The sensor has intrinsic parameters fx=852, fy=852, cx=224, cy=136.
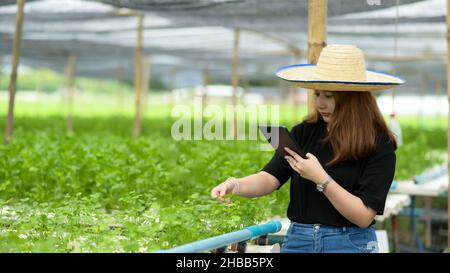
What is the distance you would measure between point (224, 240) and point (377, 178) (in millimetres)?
643

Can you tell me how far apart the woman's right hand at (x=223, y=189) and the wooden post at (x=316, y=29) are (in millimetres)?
1415

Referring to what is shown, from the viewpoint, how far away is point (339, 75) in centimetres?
330

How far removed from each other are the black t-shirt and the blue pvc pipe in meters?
0.16

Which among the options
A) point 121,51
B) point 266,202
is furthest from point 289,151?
point 121,51

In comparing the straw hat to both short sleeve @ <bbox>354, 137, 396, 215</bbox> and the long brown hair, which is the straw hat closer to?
the long brown hair

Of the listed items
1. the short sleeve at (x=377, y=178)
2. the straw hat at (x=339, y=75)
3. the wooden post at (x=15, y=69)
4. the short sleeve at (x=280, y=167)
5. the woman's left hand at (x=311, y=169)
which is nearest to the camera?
the woman's left hand at (x=311, y=169)

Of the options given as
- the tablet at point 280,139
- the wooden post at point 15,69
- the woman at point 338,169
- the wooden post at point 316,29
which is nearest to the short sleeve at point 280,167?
the woman at point 338,169

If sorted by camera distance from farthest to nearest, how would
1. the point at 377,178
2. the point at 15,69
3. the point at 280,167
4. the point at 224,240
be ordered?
the point at 15,69 < the point at 280,167 < the point at 377,178 < the point at 224,240

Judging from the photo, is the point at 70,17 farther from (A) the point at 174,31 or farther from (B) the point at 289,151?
(B) the point at 289,151

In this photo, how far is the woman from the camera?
3.08 m

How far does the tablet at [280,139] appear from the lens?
10.1ft

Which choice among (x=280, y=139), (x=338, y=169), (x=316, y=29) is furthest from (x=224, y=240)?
(x=316, y=29)

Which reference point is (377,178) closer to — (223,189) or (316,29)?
(223,189)

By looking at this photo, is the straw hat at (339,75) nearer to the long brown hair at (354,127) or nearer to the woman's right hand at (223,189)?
the long brown hair at (354,127)
